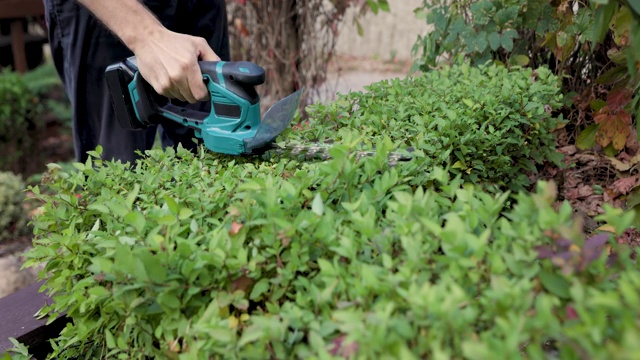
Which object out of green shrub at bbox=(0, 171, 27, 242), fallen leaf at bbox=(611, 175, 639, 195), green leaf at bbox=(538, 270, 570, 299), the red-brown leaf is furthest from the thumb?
green shrub at bbox=(0, 171, 27, 242)

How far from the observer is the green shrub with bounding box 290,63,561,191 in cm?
203

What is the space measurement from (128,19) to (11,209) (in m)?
3.05

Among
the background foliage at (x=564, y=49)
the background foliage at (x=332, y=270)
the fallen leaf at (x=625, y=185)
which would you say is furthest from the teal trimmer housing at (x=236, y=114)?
the fallen leaf at (x=625, y=185)

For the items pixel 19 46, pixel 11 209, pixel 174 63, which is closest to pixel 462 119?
pixel 174 63

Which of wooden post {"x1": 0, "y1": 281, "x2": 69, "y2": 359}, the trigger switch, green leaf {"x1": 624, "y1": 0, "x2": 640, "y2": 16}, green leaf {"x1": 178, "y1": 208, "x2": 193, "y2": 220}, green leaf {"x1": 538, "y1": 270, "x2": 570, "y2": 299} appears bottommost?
wooden post {"x1": 0, "y1": 281, "x2": 69, "y2": 359}

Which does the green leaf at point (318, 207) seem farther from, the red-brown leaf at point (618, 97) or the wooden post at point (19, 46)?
the wooden post at point (19, 46)

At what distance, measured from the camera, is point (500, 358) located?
856 mm

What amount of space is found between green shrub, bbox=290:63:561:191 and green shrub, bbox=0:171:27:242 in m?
3.21

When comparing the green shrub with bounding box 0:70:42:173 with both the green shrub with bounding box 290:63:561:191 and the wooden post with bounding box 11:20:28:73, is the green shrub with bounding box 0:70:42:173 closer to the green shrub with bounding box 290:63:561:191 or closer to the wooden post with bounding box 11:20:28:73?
the wooden post with bounding box 11:20:28:73

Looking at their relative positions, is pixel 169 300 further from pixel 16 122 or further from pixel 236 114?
pixel 16 122

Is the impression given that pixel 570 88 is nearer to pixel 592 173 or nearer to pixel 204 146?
pixel 592 173

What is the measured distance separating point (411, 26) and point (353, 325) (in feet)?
35.3

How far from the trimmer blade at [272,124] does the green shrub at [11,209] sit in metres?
3.29

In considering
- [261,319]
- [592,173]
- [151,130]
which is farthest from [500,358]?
[151,130]
